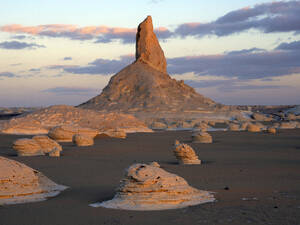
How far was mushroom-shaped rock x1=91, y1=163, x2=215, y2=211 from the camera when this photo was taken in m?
6.78

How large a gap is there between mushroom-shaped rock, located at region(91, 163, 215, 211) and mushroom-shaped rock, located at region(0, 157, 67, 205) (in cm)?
124

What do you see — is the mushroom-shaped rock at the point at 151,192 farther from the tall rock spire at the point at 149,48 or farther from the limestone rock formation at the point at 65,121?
the tall rock spire at the point at 149,48

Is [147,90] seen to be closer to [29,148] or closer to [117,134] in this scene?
[117,134]

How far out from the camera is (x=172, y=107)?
5562 centimetres

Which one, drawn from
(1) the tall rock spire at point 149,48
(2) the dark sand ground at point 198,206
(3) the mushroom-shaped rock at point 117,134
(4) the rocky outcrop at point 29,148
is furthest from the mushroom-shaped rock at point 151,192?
(1) the tall rock spire at point 149,48

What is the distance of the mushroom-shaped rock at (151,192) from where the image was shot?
678 cm

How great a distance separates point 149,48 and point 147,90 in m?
9.12

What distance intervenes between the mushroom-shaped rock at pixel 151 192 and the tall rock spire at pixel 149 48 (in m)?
58.6

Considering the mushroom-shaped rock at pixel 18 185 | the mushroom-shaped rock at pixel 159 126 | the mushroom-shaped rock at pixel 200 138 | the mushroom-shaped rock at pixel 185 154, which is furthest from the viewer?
the mushroom-shaped rock at pixel 159 126

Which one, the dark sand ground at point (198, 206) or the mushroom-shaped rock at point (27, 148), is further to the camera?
the mushroom-shaped rock at point (27, 148)

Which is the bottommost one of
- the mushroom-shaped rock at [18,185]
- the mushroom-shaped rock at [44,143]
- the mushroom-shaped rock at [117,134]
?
the mushroom-shaped rock at [117,134]

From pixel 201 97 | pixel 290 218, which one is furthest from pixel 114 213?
pixel 201 97

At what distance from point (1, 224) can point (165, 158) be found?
9.52 m

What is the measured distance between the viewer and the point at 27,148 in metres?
15.6
